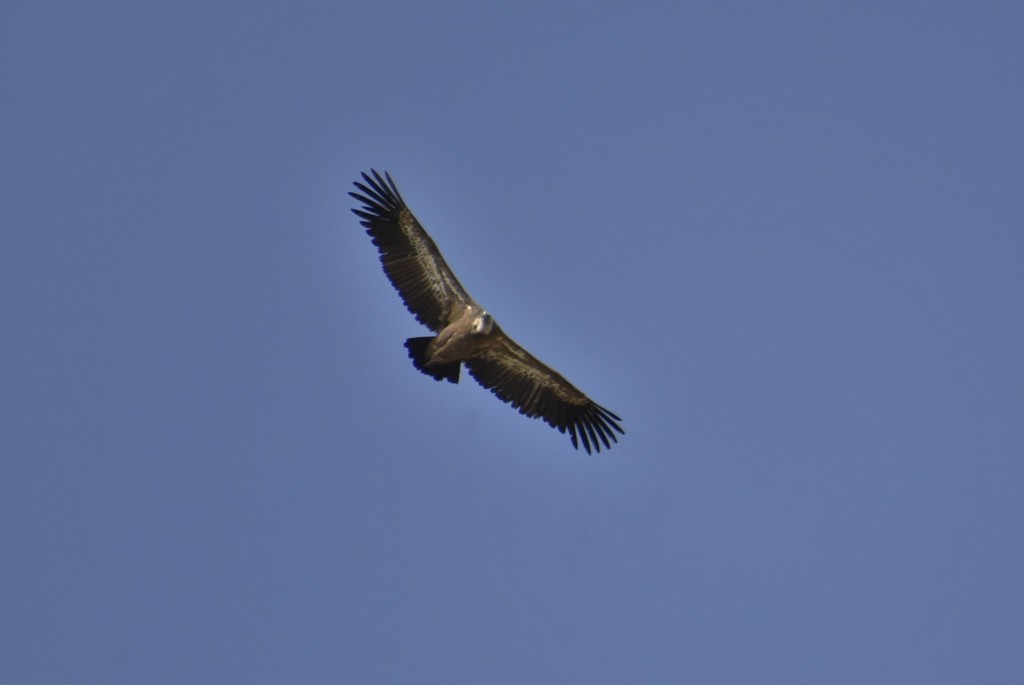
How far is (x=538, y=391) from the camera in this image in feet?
92.9

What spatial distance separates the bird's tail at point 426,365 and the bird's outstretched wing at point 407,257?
1.74 ft

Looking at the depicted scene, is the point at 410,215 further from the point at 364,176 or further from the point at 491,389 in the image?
the point at 491,389

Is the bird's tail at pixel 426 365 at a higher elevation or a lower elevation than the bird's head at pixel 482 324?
lower

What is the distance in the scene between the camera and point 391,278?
2706 centimetres

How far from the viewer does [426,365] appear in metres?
26.8

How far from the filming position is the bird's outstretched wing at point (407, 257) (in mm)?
26953

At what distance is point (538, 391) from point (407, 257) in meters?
3.28

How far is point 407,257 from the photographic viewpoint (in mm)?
27016

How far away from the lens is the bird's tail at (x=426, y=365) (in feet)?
87.5

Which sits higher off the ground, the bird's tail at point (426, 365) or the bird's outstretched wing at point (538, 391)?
the bird's outstretched wing at point (538, 391)

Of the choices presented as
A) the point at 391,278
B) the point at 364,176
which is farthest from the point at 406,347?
the point at 364,176

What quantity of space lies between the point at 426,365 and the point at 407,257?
69.1 inches

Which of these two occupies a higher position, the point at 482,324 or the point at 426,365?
the point at 482,324

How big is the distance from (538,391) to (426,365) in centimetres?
240
